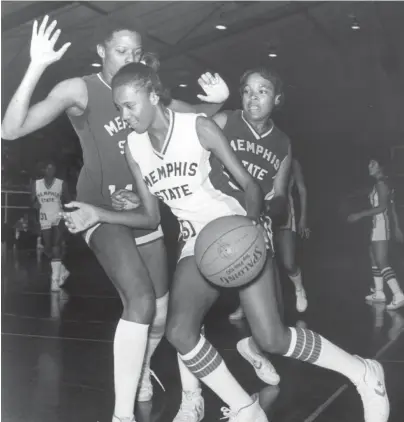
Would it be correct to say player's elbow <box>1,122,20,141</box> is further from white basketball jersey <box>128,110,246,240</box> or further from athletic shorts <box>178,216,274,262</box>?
athletic shorts <box>178,216,274,262</box>

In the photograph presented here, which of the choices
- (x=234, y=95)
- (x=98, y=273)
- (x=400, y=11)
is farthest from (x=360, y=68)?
(x=98, y=273)

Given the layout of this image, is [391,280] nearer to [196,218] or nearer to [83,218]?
[196,218]

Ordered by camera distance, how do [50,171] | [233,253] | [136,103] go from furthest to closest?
1. [50,171]
2. [136,103]
3. [233,253]

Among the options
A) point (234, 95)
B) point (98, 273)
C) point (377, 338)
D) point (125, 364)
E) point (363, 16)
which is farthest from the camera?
point (98, 273)

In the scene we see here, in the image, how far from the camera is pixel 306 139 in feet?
24.1

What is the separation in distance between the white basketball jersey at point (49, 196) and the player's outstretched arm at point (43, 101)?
384 centimetres

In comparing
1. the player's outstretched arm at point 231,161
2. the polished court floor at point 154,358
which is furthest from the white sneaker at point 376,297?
the player's outstretched arm at point 231,161

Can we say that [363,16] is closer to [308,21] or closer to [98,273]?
[308,21]

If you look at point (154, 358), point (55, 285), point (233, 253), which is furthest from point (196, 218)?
point (55, 285)

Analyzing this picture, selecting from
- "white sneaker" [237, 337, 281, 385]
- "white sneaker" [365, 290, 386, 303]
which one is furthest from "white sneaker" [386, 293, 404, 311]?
"white sneaker" [237, 337, 281, 385]

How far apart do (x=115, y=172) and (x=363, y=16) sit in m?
2.91

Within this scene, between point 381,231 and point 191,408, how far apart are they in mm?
3363

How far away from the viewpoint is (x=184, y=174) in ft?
8.47

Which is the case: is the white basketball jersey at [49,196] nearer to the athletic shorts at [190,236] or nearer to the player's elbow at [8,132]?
the player's elbow at [8,132]
